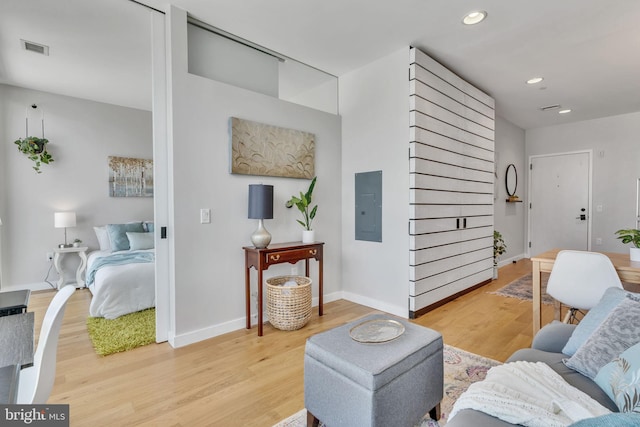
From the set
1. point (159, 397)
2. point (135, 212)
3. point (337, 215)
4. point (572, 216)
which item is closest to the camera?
point (159, 397)

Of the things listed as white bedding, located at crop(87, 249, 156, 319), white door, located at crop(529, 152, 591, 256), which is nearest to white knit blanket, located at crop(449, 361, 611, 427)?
white bedding, located at crop(87, 249, 156, 319)

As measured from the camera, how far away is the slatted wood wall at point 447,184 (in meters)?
3.14

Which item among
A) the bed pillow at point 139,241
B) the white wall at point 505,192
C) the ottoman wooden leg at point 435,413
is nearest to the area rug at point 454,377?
the ottoman wooden leg at point 435,413

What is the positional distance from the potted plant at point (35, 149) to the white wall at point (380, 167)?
13.2ft

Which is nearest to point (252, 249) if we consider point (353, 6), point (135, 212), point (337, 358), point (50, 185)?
point (337, 358)

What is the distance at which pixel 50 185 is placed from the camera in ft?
13.9

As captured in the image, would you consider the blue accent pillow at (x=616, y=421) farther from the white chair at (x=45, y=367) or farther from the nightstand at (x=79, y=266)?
the nightstand at (x=79, y=266)

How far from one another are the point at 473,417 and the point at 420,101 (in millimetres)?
2863

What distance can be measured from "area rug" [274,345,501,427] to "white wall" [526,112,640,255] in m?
5.08

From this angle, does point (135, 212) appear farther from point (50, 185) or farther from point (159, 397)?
point (159, 397)

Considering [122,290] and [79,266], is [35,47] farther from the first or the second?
[79,266]

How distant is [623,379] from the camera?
107 centimetres

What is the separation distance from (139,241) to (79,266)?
3.51 ft

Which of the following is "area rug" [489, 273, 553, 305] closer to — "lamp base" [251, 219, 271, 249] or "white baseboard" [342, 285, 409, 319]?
"white baseboard" [342, 285, 409, 319]
